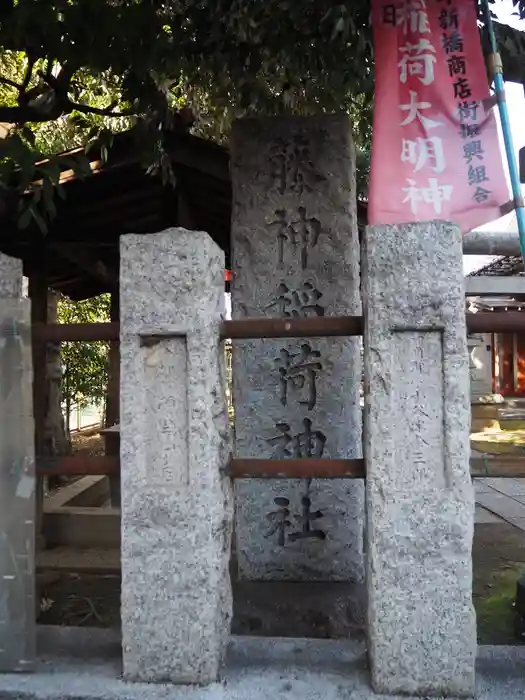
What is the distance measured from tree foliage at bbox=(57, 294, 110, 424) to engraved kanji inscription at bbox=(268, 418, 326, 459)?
7.66 metres

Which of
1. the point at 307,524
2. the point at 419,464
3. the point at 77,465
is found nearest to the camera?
the point at 419,464

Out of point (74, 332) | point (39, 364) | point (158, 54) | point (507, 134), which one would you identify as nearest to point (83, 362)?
point (39, 364)

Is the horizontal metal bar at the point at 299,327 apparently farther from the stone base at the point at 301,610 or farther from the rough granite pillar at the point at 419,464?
the stone base at the point at 301,610

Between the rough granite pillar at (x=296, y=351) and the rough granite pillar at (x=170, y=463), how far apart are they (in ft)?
4.58

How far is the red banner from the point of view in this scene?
2.86 metres

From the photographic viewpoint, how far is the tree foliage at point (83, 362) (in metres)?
10.7

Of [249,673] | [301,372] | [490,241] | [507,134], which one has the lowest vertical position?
[249,673]

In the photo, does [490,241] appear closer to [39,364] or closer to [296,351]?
[296,351]

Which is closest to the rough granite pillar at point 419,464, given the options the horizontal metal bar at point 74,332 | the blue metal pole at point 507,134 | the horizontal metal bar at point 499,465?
the blue metal pole at point 507,134

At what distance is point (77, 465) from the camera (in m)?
2.18

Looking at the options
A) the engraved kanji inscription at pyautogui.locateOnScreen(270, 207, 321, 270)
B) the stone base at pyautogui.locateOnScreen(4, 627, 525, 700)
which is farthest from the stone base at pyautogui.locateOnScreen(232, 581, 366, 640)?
the engraved kanji inscription at pyautogui.locateOnScreen(270, 207, 321, 270)

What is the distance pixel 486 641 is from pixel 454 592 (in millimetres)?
1349

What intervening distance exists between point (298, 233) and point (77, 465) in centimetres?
200

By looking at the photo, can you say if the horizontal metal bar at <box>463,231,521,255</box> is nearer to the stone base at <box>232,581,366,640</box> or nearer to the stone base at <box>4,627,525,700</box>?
the stone base at <box>232,581,366,640</box>
